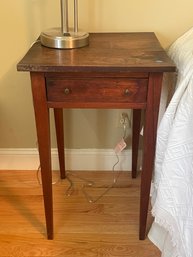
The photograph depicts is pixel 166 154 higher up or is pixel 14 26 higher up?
pixel 14 26

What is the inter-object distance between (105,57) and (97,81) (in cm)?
10

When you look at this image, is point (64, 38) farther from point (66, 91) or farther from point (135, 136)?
point (135, 136)

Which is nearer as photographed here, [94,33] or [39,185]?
[94,33]

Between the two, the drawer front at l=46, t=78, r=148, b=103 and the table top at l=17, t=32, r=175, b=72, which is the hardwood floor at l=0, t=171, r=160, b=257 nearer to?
the drawer front at l=46, t=78, r=148, b=103

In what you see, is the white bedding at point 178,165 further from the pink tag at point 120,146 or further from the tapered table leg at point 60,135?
the tapered table leg at point 60,135

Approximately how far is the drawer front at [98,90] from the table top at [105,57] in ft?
0.16

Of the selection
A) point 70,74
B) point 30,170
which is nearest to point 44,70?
point 70,74

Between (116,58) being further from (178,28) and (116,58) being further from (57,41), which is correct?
(178,28)

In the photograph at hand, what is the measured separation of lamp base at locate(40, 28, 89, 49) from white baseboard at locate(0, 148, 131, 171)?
653 millimetres

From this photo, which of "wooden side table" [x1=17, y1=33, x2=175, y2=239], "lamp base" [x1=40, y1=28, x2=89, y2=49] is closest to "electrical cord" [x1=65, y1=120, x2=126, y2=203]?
"wooden side table" [x1=17, y1=33, x2=175, y2=239]

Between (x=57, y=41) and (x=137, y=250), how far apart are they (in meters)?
0.84

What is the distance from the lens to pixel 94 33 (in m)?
1.35

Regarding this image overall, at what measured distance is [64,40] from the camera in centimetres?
111

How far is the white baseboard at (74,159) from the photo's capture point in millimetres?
1633
